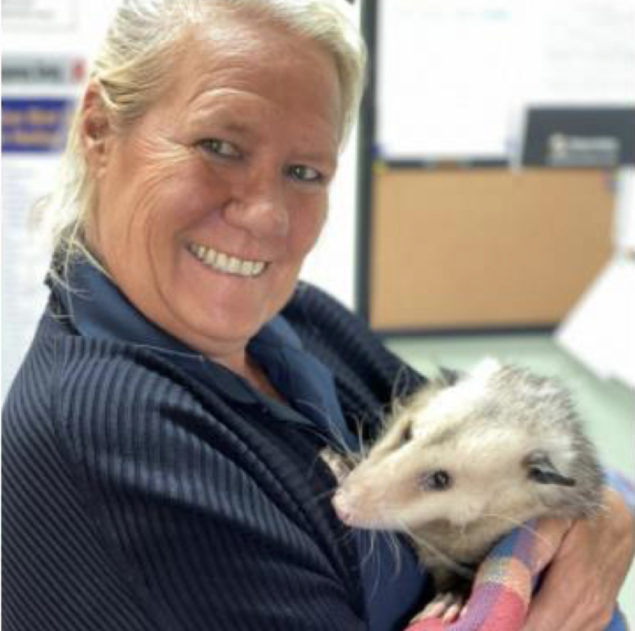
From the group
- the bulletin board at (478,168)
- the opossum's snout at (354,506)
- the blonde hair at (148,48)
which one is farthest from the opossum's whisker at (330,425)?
the bulletin board at (478,168)

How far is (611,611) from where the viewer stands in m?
1.30

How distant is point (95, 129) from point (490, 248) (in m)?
2.62

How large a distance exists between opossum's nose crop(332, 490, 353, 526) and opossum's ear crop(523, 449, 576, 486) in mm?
297

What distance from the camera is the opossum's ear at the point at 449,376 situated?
1442 millimetres

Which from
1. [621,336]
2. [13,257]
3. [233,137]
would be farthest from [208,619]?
[621,336]

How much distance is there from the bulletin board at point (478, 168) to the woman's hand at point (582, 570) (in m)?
1.09

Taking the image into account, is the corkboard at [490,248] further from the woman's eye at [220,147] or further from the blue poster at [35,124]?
the woman's eye at [220,147]

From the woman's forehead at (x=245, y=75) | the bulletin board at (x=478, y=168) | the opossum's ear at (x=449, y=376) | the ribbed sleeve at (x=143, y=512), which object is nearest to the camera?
the ribbed sleeve at (x=143, y=512)

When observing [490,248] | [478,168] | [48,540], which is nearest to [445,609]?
[48,540]

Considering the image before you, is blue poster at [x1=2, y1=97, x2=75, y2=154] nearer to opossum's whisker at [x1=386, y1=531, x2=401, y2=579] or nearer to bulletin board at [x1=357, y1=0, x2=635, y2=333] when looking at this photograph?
bulletin board at [x1=357, y1=0, x2=635, y2=333]

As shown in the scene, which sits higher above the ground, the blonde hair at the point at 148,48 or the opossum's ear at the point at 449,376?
the blonde hair at the point at 148,48

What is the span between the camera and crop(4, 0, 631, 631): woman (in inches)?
38.1

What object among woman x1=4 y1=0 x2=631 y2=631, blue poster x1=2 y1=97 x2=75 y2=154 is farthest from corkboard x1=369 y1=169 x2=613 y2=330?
woman x1=4 y1=0 x2=631 y2=631

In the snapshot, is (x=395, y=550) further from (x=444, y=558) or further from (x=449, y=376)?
(x=449, y=376)
